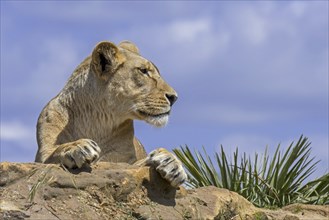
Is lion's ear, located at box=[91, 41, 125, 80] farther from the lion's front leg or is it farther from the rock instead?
the lion's front leg

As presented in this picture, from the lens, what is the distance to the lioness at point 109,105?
840 cm

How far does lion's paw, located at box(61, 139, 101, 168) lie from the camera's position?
6.93m

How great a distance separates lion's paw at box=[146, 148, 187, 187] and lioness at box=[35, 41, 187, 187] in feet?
3.95

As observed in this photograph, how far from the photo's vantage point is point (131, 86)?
8516 mm

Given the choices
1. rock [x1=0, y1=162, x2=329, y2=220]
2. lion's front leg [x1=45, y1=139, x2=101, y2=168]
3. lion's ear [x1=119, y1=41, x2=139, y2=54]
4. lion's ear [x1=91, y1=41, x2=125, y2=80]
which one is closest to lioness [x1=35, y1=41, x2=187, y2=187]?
lion's ear [x1=91, y1=41, x2=125, y2=80]

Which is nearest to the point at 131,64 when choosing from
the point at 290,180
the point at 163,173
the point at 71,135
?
the point at 71,135

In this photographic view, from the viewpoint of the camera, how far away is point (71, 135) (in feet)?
27.6

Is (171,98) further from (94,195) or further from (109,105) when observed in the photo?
(94,195)

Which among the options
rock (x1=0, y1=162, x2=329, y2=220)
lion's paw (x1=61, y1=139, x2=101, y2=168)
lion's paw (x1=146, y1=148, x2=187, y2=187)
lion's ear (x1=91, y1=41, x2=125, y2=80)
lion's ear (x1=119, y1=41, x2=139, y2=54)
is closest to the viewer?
rock (x1=0, y1=162, x2=329, y2=220)

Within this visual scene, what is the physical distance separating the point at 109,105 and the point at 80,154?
5.02 ft

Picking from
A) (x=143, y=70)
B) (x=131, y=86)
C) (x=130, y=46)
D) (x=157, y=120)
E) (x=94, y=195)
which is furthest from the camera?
(x=130, y=46)

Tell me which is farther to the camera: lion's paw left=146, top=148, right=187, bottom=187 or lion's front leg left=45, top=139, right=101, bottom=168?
lion's paw left=146, top=148, right=187, bottom=187

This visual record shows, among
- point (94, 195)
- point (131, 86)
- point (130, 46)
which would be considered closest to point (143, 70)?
point (131, 86)

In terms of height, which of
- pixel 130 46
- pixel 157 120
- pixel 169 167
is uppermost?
pixel 130 46
